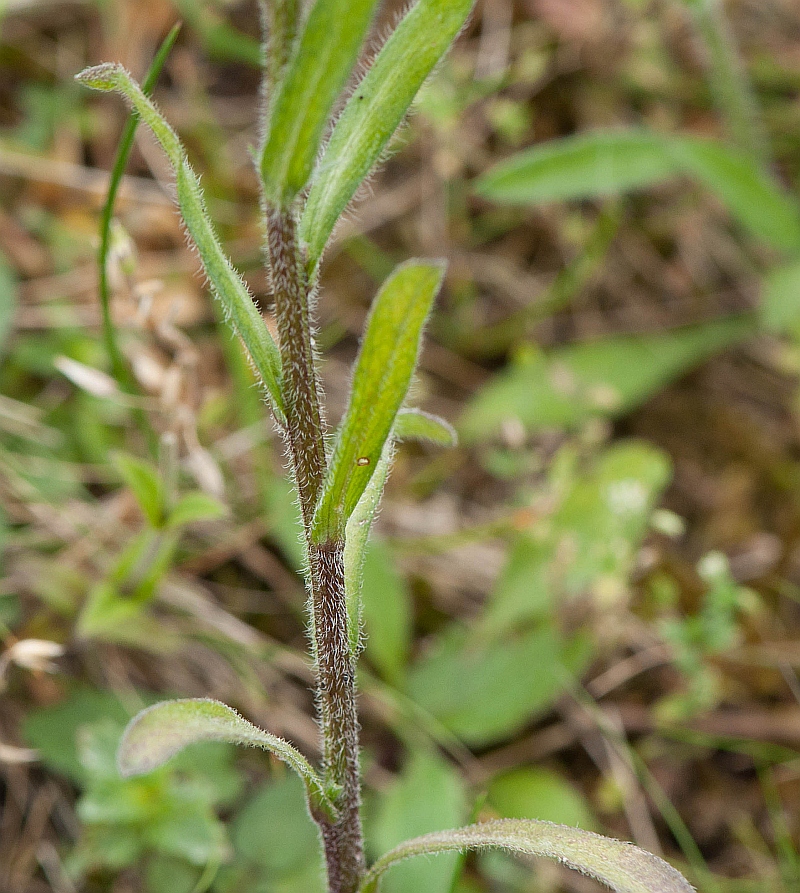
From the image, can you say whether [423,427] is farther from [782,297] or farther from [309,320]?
[782,297]

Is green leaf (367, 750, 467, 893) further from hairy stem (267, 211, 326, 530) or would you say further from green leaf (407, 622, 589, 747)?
hairy stem (267, 211, 326, 530)

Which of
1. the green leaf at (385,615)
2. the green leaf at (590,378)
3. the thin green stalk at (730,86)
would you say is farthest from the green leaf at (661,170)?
the green leaf at (385,615)

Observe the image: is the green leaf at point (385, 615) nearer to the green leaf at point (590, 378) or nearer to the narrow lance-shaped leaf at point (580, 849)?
the green leaf at point (590, 378)

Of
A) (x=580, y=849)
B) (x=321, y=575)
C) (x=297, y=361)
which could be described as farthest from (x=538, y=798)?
(x=297, y=361)

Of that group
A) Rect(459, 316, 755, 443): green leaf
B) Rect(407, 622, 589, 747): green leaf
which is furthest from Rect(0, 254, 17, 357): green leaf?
Rect(407, 622, 589, 747): green leaf

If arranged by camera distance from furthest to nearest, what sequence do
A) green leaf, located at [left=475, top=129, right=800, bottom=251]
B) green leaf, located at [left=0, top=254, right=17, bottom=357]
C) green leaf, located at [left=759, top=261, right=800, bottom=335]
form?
green leaf, located at [left=475, top=129, right=800, bottom=251] → green leaf, located at [left=759, top=261, right=800, bottom=335] → green leaf, located at [left=0, top=254, right=17, bottom=357]

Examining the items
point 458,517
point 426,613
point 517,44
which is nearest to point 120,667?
point 426,613
